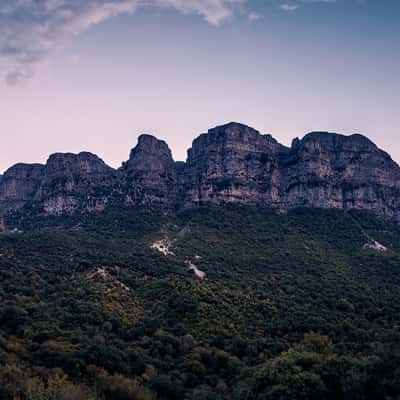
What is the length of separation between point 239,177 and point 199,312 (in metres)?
72.6

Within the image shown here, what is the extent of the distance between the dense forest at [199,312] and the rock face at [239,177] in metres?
15.3

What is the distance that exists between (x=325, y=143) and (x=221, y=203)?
37979 mm

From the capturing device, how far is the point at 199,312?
61.8 meters

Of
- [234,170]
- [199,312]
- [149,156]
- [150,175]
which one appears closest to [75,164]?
[149,156]

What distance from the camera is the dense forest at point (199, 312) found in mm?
42281

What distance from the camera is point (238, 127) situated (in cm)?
13800

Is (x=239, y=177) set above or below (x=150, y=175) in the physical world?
below

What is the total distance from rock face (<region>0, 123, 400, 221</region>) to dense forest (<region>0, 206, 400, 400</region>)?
15.3 meters

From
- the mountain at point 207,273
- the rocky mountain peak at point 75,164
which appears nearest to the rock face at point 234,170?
the mountain at point 207,273

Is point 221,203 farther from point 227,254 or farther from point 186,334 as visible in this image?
→ point 186,334

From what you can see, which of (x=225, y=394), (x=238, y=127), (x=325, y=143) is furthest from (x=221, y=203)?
(x=225, y=394)

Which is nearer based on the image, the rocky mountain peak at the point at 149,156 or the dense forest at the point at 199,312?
the dense forest at the point at 199,312

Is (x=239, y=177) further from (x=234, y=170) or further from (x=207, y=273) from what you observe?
(x=207, y=273)

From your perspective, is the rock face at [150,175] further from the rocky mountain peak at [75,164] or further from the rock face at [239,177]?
the rocky mountain peak at [75,164]
